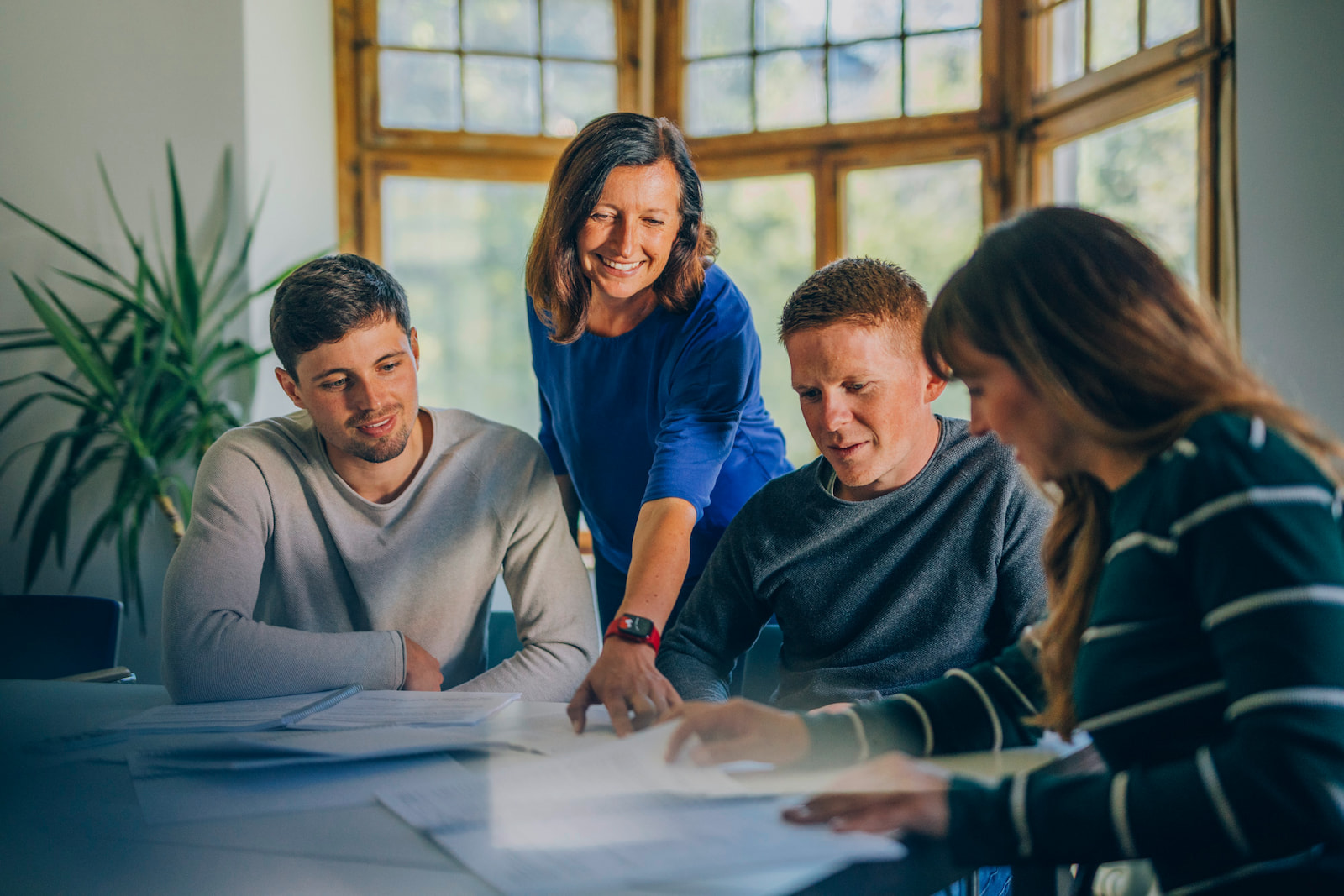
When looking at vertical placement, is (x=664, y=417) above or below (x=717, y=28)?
below

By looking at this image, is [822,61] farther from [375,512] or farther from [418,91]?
[375,512]

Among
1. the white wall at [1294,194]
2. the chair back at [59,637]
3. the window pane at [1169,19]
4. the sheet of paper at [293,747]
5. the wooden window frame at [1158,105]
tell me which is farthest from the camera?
the window pane at [1169,19]

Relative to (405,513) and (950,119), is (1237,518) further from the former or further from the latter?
(950,119)

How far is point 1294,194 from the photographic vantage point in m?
2.27

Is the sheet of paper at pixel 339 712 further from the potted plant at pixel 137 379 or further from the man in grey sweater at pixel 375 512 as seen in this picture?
the potted plant at pixel 137 379

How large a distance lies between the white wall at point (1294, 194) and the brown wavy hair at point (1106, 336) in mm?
1612

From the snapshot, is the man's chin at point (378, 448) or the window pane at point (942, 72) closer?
the man's chin at point (378, 448)

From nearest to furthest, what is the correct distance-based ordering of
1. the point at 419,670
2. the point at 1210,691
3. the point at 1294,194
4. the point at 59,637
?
the point at 1210,691
the point at 419,670
the point at 59,637
the point at 1294,194

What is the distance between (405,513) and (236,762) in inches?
25.0

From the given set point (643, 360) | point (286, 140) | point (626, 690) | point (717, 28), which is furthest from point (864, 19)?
point (626, 690)

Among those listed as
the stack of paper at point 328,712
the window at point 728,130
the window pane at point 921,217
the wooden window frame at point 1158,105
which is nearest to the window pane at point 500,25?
the window at point 728,130

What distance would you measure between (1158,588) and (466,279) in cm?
307

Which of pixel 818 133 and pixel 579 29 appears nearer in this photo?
pixel 818 133

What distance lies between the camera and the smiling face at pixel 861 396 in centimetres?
141
